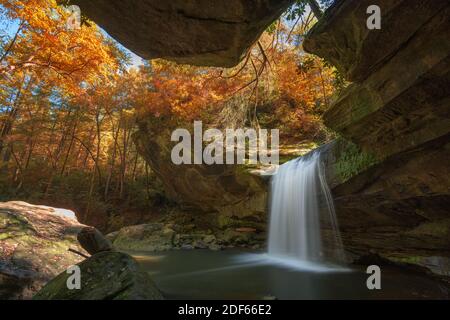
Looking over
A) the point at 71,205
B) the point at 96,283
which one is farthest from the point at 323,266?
the point at 71,205

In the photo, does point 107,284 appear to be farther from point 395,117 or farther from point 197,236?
point 197,236

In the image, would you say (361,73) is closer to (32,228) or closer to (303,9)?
(303,9)

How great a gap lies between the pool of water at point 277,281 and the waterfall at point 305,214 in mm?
751

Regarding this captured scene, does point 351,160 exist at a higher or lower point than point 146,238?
higher

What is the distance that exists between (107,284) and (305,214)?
7.41 m

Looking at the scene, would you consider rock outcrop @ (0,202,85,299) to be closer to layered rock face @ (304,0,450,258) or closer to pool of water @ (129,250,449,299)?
pool of water @ (129,250,449,299)

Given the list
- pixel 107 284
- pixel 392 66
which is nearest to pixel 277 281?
pixel 107 284

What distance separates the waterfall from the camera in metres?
9.09

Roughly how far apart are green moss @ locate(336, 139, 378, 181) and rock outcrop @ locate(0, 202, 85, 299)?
721 cm

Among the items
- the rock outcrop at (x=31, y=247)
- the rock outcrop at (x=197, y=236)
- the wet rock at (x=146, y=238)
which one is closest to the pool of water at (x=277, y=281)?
the rock outcrop at (x=31, y=247)

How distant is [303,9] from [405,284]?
703 cm

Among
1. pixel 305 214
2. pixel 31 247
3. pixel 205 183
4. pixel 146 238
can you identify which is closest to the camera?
pixel 31 247

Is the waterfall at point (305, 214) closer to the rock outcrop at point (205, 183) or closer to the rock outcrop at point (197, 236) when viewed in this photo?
the rock outcrop at point (205, 183)

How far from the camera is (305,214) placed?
→ 378 inches
